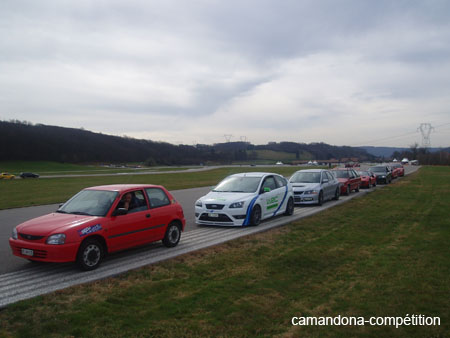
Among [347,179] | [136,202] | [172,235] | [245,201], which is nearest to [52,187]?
[347,179]

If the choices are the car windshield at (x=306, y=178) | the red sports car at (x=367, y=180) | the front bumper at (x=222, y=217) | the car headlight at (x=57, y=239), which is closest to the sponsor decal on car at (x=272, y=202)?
the front bumper at (x=222, y=217)

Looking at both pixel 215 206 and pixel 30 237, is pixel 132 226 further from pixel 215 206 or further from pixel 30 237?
pixel 215 206

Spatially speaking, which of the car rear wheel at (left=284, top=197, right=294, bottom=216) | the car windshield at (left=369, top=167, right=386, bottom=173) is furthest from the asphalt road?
the car windshield at (left=369, top=167, right=386, bottom=173)

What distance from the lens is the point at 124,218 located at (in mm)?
7656

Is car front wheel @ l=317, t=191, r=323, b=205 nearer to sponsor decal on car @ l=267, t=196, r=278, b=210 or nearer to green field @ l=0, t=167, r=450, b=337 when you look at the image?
sponsor decal on car @ l=267, t=196, r=278, b=210

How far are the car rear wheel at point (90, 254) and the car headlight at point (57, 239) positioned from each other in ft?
1.11

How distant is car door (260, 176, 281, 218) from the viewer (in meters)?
12.3

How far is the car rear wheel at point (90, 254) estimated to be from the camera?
667cm

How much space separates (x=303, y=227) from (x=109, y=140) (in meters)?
176

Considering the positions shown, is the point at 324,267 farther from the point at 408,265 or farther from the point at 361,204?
the point at 361,204

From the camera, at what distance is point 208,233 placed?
10.5 meters

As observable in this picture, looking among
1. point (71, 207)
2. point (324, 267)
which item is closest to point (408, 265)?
point (324, 267)

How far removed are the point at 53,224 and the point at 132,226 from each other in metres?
1.52

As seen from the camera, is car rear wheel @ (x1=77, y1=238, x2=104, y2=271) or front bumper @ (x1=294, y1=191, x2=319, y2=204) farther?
front bumper @ (x1=294, y1=191, x2=319, y2=204)
